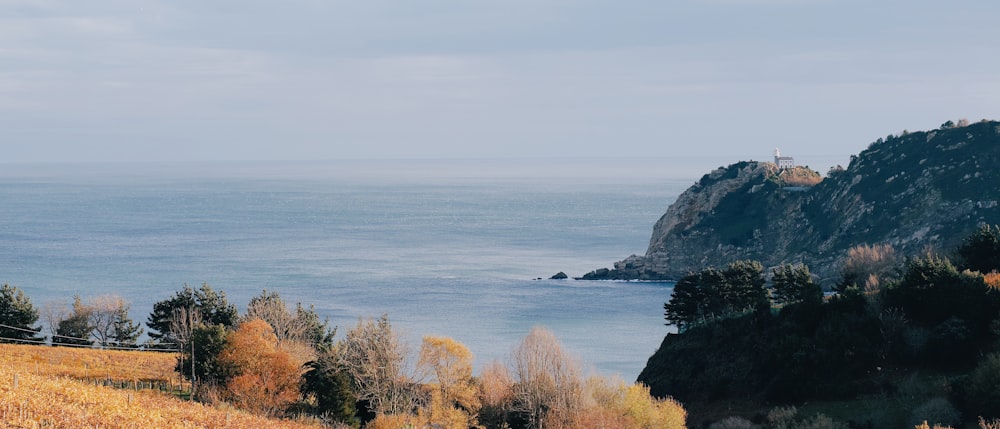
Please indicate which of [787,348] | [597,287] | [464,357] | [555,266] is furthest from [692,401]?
[555,266]

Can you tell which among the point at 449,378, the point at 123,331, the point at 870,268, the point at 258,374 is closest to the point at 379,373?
the point at 449,378

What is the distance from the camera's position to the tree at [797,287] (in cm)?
5712

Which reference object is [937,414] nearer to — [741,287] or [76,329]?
[741,287]

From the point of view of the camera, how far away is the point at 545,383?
46062 mm

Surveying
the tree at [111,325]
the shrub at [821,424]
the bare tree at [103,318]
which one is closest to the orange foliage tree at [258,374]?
the shrub at [821,424]

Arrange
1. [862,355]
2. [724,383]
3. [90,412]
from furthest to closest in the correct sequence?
[724,383] → [862,355] → [90,412]

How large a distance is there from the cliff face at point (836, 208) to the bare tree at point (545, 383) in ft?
229

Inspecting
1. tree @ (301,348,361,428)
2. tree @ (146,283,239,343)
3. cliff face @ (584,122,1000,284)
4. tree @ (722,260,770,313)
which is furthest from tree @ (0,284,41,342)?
cliff face @ (584,122,1000,284)

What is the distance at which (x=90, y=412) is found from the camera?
27.8 meters

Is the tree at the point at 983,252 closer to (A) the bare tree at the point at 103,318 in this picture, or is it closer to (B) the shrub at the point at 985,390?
(B) the shrub at the point at 985,390

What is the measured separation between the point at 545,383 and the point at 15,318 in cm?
3874

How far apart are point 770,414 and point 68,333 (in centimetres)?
4756

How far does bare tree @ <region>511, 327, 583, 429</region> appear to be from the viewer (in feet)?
148

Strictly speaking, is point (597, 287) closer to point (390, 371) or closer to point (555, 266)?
point (555, 266)
